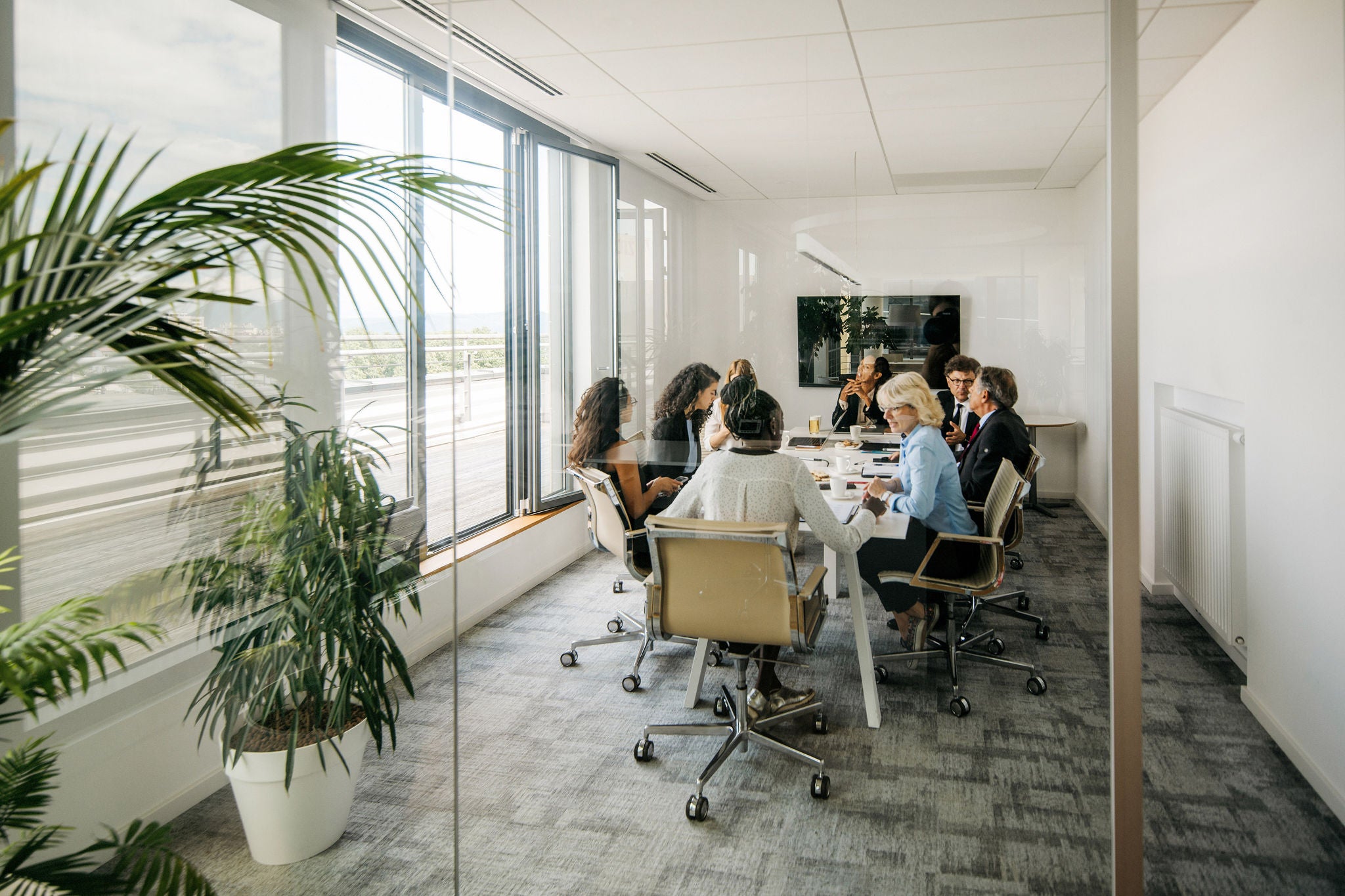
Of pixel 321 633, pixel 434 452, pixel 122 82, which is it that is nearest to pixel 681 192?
pixel 434 452

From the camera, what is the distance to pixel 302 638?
5.86 ft

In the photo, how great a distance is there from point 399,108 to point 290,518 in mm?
967

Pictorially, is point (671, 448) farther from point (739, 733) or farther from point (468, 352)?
point (739, 733)

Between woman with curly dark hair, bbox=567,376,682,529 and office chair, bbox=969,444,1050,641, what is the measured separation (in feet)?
3.02

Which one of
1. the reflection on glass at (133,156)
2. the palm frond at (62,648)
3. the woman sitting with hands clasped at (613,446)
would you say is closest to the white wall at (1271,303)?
the woman sitting with hands clasped at (613,446)

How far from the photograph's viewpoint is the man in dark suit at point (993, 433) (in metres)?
2.13

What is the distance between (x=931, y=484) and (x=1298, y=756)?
965 millimetres

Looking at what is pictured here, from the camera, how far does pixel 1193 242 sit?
6.00 feet

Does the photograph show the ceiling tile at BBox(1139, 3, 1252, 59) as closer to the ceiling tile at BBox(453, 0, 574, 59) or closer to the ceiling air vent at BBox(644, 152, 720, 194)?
the ceiling air vent at BBox(644, 152, 720, 194)

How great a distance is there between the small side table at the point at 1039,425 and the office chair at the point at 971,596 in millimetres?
83

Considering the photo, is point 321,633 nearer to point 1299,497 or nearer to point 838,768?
point 838,768

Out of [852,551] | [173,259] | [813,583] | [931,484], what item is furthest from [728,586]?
[173,259]

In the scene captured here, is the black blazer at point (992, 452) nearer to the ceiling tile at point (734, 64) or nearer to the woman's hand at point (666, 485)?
the woman's hand at point (666, 485)

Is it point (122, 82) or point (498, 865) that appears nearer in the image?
point (122, 82)
